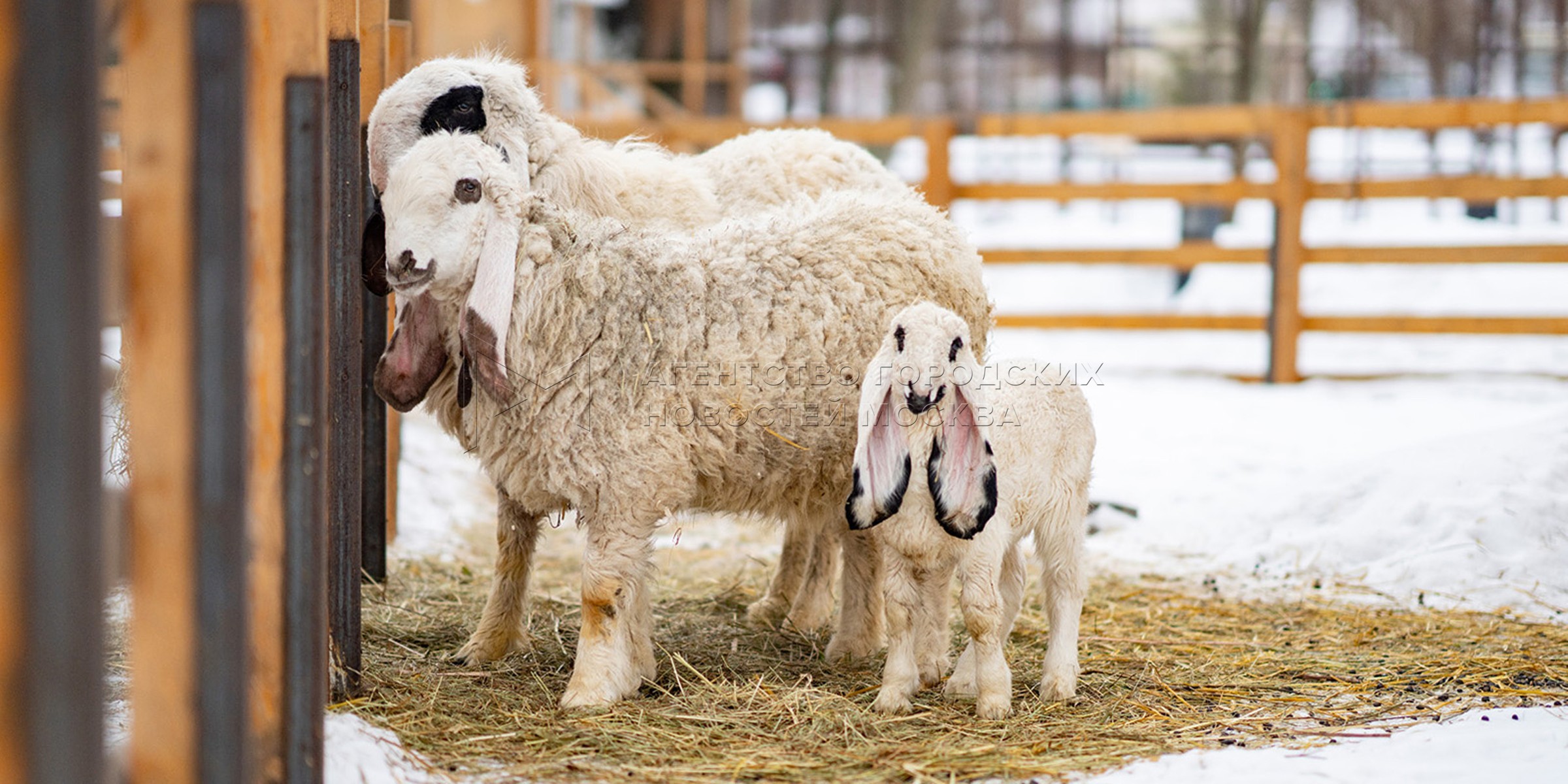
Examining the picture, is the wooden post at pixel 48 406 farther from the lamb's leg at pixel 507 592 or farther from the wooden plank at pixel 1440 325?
the wooden plank at pixel 1440 325

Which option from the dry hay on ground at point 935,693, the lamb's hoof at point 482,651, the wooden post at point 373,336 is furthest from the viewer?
the wooden post at point 373,336

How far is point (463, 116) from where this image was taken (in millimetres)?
4383

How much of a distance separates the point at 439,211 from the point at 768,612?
2213 millimetres

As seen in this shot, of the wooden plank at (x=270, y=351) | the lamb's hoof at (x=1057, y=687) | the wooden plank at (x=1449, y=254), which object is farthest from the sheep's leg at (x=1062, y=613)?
the wooden plank at (x=1449, y=254)

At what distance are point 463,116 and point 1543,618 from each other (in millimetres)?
4247

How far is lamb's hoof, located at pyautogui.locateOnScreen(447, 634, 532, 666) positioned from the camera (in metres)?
4.69

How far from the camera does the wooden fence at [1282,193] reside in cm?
976

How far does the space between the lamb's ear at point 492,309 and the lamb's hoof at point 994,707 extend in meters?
1.65

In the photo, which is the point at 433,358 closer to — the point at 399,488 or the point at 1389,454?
the point at 399,488

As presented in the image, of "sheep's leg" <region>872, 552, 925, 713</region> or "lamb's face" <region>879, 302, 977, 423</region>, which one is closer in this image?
"lamb's face" <region>879, 302, 977, 423</region>

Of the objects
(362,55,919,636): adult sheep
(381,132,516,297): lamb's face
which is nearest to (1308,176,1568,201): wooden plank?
(362,55,919,636): adult sheep

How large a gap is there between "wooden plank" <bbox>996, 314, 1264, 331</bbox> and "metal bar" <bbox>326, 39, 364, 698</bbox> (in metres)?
7.21

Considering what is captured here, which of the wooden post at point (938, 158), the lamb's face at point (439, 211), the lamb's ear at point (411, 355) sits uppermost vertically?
the wooden post at point (938, 158)

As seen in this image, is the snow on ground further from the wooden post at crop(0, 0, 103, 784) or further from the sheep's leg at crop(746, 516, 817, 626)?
the wooden post at crop(0, 0, 103, 784)
